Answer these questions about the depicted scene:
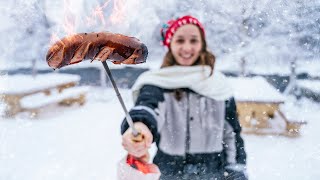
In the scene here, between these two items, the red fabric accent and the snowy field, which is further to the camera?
the snowy field

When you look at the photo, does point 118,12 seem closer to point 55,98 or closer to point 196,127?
point 196,127

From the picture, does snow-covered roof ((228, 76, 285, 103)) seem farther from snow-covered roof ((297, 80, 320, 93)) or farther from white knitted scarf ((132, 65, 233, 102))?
white knitted scarf ((132, 65, 233, 102))

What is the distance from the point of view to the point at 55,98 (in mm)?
4891

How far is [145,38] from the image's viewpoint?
470 cm

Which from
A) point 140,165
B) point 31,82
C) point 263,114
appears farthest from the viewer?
point 31,82

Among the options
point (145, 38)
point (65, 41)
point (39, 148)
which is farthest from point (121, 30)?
point (65, 41)

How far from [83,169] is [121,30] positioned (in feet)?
6.54

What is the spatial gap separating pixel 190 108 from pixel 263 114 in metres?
2.38

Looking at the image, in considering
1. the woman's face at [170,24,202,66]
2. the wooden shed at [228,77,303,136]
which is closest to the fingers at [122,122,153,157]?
the woman's face at [170,24,202,66]

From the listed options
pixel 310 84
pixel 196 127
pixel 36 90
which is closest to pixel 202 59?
pixel 196 127

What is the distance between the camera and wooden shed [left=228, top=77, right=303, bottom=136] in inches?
150

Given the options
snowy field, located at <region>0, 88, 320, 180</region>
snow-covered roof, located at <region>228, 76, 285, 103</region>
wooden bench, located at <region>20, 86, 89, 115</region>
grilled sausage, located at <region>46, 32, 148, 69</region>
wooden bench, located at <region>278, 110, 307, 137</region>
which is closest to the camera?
grilled sausage, located at <region>46, 32, 148, 69</region>

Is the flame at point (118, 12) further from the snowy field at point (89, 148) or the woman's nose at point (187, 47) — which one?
the snowy field at point (89, 148)

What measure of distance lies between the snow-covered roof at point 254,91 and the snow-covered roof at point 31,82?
240 cm
